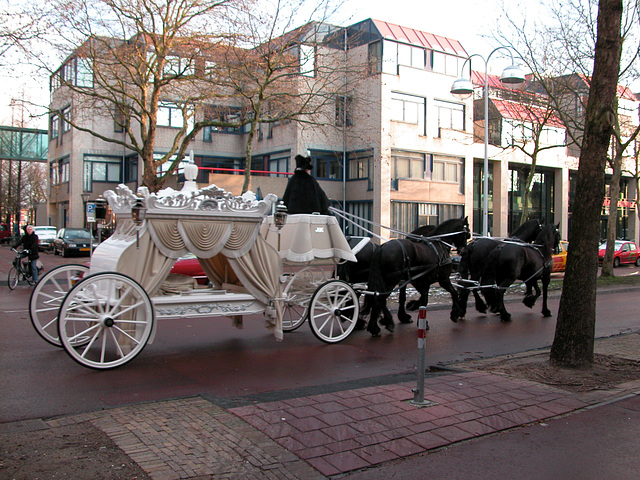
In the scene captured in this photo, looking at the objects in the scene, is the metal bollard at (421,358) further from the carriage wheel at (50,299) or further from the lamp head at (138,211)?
the carriage wheel at (50,299)

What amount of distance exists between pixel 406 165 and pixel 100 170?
2265 cm

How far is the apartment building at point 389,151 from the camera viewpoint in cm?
3562

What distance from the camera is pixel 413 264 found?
10.6m

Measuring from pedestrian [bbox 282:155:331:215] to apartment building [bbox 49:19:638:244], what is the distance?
23712 mm

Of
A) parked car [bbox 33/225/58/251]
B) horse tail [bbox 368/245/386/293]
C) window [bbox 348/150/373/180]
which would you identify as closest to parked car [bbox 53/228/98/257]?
parked car [bbox 33/225/58/251]

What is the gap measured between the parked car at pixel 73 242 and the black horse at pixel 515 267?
26.0m

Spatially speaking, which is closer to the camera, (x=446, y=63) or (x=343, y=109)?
(x=343, y=109)

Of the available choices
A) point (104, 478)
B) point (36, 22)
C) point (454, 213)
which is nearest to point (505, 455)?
point (104, 478)

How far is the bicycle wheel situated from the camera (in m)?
17.8

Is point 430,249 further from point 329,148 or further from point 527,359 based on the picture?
point 329,148

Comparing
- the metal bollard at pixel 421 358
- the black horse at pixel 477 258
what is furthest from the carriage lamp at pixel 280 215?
the black horse at pixel 477 258

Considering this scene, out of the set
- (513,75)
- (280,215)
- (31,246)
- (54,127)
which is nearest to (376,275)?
(280,215)

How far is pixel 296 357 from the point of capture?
8172mm

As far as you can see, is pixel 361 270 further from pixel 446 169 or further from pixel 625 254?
pixel 446 169
